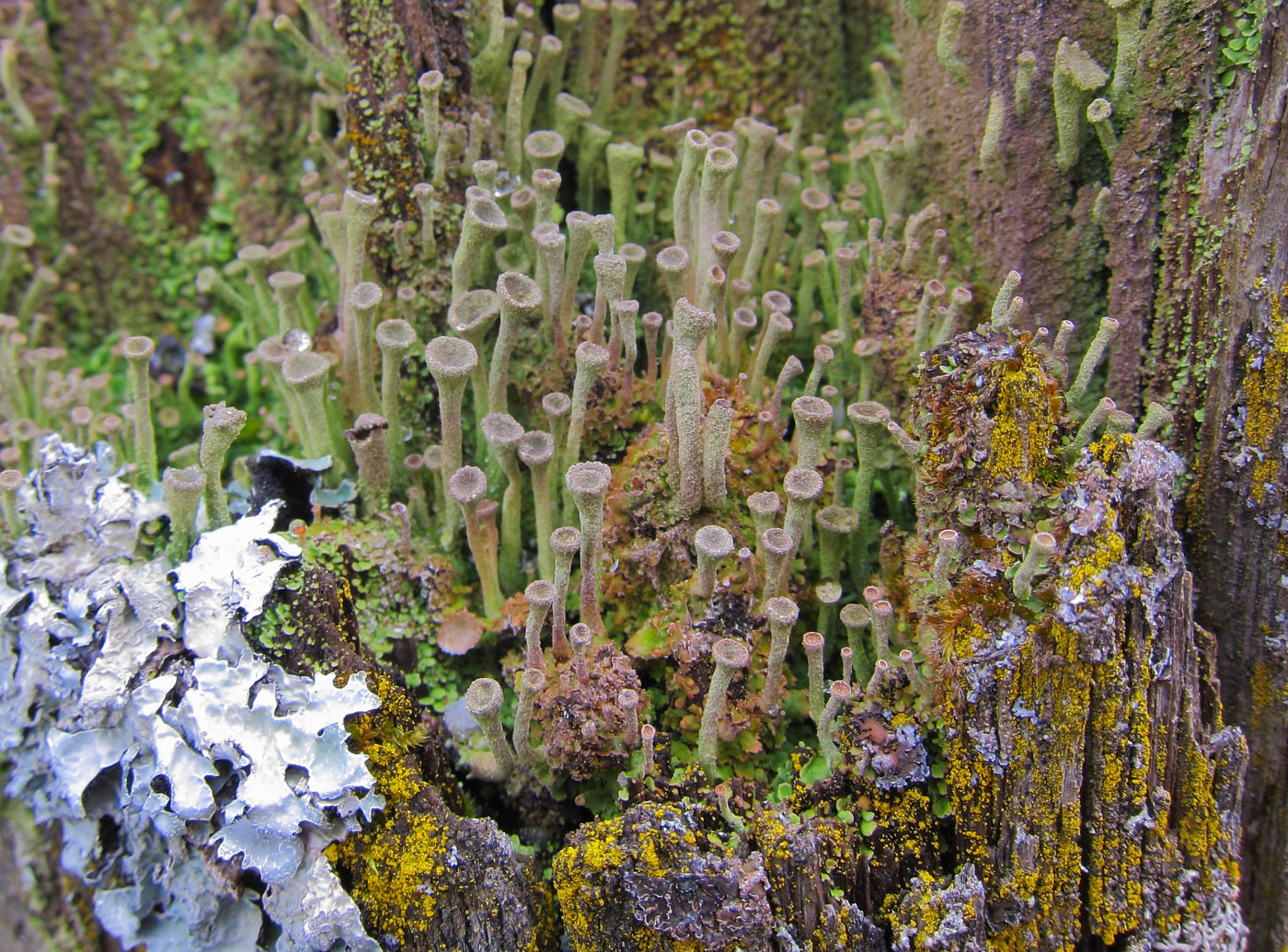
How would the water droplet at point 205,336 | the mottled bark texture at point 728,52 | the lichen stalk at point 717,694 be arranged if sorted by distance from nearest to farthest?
the lichen stalk at point 717,694 → the mottled bark texture at point 728,52 → the water droplet at point 205,336

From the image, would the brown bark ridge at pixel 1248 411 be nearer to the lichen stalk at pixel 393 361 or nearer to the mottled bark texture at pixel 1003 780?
the mottled bark texture at pixel 1003 780

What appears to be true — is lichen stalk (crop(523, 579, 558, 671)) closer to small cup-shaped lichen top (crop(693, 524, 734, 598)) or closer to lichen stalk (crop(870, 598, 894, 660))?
small cup-shaped lichen top (crop(693, 524, 734, 598))

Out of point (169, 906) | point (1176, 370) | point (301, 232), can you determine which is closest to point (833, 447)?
point (1176, 370)

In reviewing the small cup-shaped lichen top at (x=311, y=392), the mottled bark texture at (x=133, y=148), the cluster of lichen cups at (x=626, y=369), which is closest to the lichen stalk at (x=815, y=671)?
the cluster of lichen cups at (x=626, y=369)

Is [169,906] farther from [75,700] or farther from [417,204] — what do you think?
[417,204]

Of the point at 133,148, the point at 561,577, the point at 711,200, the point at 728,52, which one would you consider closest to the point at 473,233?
the point at 711,200
